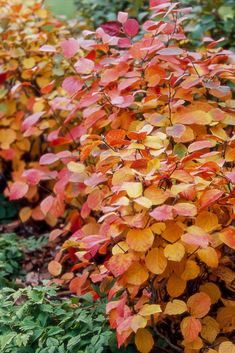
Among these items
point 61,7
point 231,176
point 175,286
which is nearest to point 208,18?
point 231,176

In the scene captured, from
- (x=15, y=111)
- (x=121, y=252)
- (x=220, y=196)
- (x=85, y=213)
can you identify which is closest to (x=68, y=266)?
(x=85, y=213)

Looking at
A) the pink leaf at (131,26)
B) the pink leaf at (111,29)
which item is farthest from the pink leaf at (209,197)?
the pink leaf at (111,29)

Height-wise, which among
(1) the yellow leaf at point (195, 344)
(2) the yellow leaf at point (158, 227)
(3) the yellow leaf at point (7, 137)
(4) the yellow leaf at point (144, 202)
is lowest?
(1) the yellow leaf at point (195, 344)

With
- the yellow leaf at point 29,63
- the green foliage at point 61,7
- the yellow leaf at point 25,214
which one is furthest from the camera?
the green foliage at point 61,7

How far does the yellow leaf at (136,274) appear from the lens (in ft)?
6.42

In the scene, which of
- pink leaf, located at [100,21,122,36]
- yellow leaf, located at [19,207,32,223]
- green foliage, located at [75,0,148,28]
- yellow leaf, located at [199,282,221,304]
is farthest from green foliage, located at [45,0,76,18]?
yellow leaf, located at [199,282,221,304]

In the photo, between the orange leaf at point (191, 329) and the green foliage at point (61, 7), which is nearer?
the orange leaf at point (191, 329)

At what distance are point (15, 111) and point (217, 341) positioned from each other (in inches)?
70.5

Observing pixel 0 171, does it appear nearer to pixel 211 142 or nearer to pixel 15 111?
pixel 15 111

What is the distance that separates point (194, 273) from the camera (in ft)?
6.61

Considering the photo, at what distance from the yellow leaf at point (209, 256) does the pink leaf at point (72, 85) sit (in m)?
0.93

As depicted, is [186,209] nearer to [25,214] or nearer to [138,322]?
[138,322]

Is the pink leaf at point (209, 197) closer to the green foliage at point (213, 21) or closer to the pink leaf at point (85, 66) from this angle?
the pink leaf at point (85, 66)

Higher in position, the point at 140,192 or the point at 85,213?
the point at 140,192
